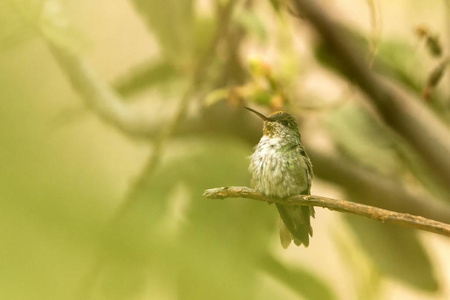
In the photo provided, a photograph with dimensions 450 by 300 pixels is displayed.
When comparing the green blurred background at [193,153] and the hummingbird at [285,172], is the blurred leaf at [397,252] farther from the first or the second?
the hummingbird at [285,172]

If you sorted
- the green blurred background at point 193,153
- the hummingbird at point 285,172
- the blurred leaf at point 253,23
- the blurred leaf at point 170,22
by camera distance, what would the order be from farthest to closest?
the blurred leaf at point 253,23
the blurred leaf at point 170,22
the hummingbird at point 285,172
the green blurred background at point 193,153

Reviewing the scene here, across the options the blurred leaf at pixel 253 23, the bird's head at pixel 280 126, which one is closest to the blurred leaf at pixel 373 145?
the blurred leaf at pixel 253 23

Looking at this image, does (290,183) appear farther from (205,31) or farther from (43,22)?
(205,31)

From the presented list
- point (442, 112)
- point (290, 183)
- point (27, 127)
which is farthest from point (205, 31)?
point (27, 127)

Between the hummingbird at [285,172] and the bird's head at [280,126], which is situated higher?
the bird's head at [280,126]

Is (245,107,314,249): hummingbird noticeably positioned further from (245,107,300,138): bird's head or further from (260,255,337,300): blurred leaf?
(260,255,337,300): blurred leaf

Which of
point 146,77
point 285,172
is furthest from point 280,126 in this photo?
point 146,77

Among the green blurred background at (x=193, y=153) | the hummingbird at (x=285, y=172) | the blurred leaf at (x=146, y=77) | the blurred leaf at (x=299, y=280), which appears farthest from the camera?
the blurred leaf at (x=146, y=77)

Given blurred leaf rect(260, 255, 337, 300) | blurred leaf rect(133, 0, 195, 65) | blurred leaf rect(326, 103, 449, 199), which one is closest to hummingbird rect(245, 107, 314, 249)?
blurred leaf rect(260, 255, 337, 300)
